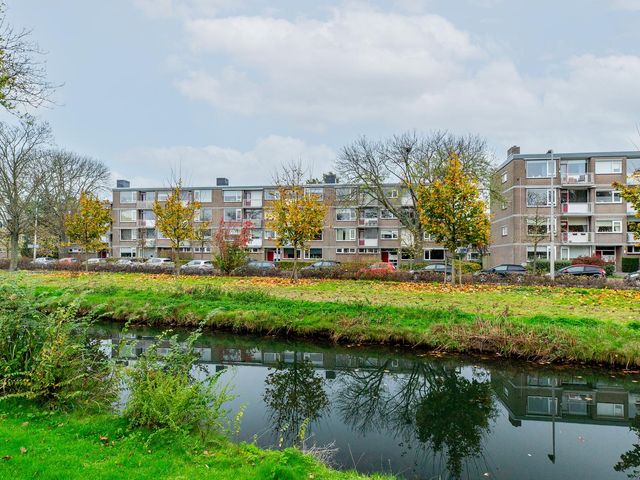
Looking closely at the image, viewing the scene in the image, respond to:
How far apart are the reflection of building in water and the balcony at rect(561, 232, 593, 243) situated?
1519 inches

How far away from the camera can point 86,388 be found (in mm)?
6566

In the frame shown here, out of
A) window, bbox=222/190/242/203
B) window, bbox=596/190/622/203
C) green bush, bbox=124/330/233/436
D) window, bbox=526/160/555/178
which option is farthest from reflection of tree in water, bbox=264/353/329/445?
window, bbox=222/190/242/203

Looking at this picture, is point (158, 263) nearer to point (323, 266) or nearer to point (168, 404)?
point (323, 266)

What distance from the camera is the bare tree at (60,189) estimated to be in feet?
161

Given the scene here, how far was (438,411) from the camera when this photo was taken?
8.05m

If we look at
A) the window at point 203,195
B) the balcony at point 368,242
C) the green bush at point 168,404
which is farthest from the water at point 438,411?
the window at point 203,195

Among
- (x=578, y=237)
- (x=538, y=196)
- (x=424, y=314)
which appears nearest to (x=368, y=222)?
(x=538, y=196)

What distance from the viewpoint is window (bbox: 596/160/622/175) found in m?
42.3

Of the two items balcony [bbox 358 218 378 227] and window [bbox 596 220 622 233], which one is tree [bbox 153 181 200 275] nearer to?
balcony [bbox 358 218 378 227]

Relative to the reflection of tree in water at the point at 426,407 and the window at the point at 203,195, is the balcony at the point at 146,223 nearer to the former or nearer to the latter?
the window at the point at 203,195

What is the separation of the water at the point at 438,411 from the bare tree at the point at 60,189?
4664 centimetres

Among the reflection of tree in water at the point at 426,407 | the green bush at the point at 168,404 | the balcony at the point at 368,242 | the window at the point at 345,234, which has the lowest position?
the reflection of tree in water at the point at 426,407

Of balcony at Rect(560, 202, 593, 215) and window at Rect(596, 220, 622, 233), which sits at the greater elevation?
balcony at Rect(560, 202, 593, 215)

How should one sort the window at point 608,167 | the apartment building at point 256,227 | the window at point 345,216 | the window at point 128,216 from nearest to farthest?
the window at point 608,167 → the window at point 345,216 → the apartment building at point 256,227 → the window at point 128,216
